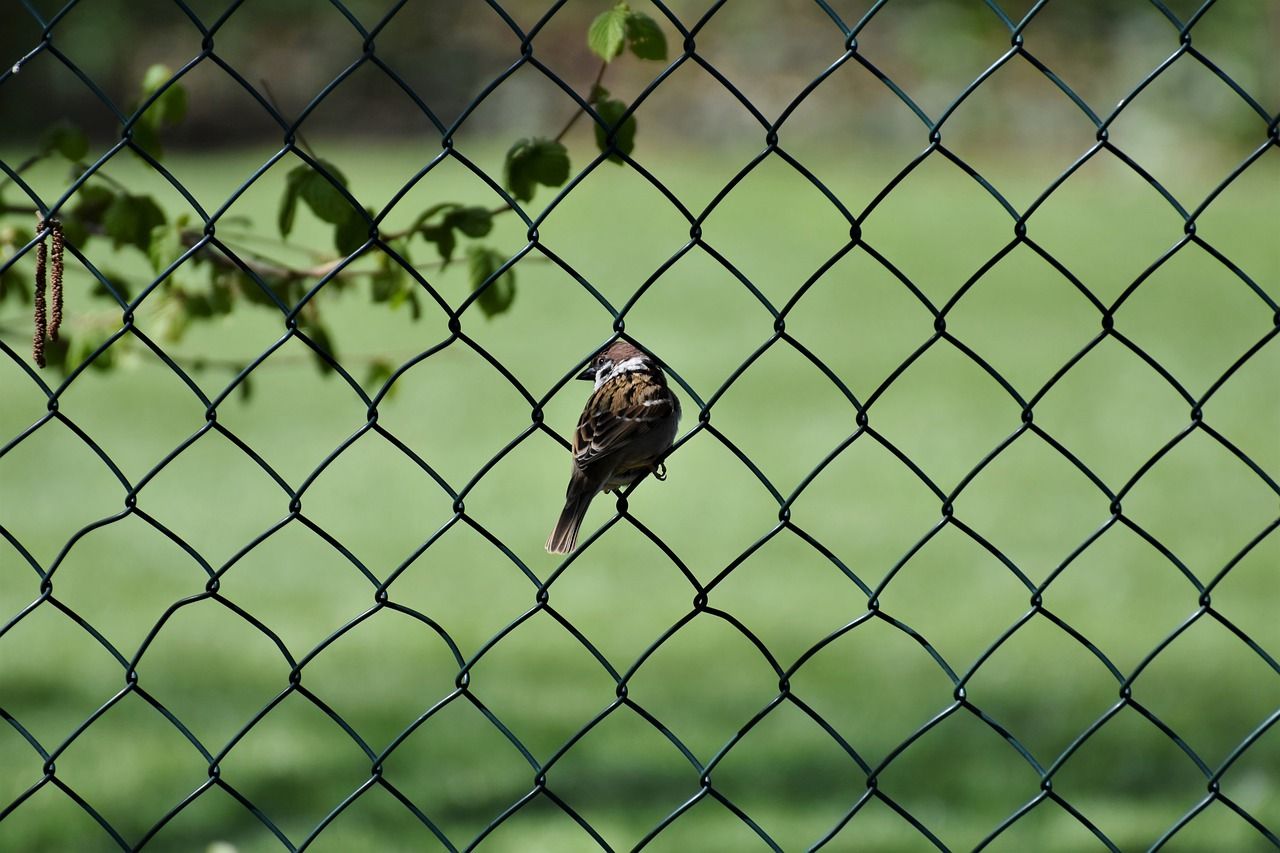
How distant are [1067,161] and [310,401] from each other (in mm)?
9370

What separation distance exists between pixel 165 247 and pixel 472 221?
636mm

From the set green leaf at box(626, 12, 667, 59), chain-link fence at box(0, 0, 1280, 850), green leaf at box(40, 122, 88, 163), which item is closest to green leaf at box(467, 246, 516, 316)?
chain-link fence at box(0, 0, 1280, 850)

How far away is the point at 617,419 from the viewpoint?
3.23 metres

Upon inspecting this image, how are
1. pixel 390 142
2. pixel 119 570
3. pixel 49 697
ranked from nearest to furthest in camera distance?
pixel 49 697 → pixel 119 570 → pixel 390 142

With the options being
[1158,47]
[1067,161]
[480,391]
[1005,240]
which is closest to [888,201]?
[1005,240]

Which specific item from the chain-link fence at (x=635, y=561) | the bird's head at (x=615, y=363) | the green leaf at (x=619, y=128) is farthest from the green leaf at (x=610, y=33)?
the bird's head at (x=615, y=363)

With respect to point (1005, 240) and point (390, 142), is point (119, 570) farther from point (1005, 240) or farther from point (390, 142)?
point (390, 142)

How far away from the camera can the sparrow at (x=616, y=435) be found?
10.5ft

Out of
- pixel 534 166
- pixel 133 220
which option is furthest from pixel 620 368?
pixel 133 220

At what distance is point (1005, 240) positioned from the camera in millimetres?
13742

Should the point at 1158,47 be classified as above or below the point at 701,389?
above

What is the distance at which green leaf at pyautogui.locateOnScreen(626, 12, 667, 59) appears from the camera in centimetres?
265

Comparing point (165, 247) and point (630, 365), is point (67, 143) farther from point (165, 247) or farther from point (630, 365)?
point (630, 365)

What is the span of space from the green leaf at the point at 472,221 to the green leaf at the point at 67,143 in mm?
766
